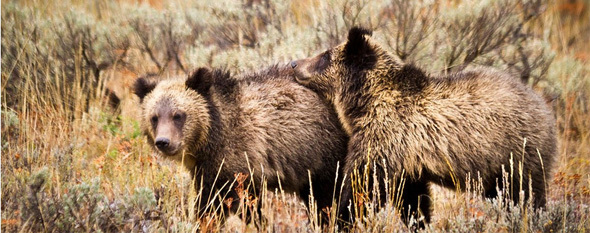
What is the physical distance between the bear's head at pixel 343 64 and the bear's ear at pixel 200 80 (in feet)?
2.99

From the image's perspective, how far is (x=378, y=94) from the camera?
231 inches

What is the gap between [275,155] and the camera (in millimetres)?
5879

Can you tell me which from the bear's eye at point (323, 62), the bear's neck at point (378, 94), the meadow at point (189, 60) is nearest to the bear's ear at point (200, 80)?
the meadow at point (189, 60)

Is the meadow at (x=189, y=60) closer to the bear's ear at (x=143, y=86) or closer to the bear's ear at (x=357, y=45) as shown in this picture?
the bear's ear at (x=143, y=86)

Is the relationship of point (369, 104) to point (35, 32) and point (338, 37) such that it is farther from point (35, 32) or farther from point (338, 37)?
point (35, 32)

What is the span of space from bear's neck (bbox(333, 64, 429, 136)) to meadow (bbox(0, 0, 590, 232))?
0.95m

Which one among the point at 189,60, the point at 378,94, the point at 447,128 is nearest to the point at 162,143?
the point at 378,94

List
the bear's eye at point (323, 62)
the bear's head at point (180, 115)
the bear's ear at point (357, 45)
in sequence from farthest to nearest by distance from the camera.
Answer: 1. the bear's eye at point (323, 62)
2. the bear's ear at point (357, 45)
3. the bear's head at point (180, 115)

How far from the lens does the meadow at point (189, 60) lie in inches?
270

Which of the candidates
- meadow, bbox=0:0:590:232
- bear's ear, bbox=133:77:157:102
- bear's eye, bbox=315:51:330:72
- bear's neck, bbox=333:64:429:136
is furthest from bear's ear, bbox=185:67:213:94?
bear's neck, bbox=333:64:429:136

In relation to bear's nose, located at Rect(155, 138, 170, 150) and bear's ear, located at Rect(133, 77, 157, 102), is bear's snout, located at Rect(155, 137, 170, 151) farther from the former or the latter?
bear's ear, located at Rect(133, 77, 157, 102)

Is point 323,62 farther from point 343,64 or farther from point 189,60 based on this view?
point 189,60

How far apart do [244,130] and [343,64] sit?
113cm

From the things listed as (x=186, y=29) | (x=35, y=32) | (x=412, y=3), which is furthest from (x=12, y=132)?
(x=412, y=3)
